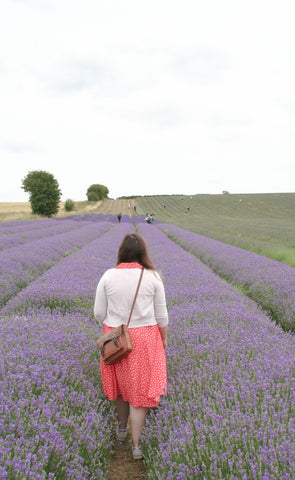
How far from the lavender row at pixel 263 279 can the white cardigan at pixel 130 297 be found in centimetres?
271

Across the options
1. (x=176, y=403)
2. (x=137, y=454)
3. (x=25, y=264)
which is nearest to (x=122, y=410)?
(x=137, y=454)

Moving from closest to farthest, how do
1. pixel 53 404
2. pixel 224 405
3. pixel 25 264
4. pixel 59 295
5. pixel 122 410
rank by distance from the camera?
pixel 53 404, pixel 224 405, pixel 122 410, pixel 59 295, pixel 25 264

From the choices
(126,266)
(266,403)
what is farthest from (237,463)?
(126,266)

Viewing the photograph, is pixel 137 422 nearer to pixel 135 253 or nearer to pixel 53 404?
pixel 53 404

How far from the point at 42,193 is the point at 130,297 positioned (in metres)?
47.5

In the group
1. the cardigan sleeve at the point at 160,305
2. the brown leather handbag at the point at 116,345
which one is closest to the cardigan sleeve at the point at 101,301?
the brown leather handbag at the point at 116,345

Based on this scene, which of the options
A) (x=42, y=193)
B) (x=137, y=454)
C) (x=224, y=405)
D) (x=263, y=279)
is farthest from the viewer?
(x=42, y=193)

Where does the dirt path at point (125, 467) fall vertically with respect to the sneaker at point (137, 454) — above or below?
below

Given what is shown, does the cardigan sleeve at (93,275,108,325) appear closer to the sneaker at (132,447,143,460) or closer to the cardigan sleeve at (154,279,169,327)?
the cardigan sleeve at (154,279,169,327)

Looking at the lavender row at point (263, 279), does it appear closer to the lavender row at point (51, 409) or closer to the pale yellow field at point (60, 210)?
the lavender row at point (51, 409)

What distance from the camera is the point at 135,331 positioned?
2.22 m

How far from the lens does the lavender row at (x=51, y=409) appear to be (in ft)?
5.09

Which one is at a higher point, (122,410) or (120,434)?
A: (122,410)

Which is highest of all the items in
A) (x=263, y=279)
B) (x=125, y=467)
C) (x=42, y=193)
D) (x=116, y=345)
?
(x=42, y=193)
